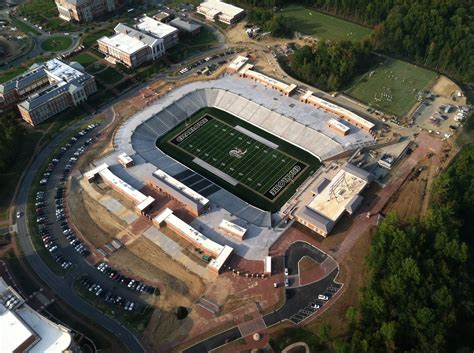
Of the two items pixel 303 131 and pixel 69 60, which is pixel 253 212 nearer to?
pixel 303 131

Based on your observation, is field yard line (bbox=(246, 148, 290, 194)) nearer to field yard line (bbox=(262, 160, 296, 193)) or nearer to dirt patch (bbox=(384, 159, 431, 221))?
field yard line (bbox=(262, 160, 296, 193))

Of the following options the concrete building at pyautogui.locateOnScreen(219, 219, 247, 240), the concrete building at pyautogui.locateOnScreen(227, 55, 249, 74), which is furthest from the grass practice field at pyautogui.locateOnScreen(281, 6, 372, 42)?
the concrete building at pyautogui.locateOnScreen(219, 219, 247, 240)

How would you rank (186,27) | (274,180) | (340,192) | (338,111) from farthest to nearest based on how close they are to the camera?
(186,27) → (338,111) → (274,180) → (340,192)

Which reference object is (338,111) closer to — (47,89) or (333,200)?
(333,200)

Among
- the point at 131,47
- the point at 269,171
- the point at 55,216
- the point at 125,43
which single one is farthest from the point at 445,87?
the point at 55,216

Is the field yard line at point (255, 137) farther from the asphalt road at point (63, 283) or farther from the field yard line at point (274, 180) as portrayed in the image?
the asphalt road at point (63, 283)


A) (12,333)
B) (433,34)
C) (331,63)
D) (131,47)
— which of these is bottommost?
(12,333)

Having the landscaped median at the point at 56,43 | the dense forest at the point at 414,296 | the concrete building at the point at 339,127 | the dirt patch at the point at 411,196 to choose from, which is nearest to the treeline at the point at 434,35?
the concrete building at the point at 339,127

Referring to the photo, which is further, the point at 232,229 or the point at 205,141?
the point at 205,141
